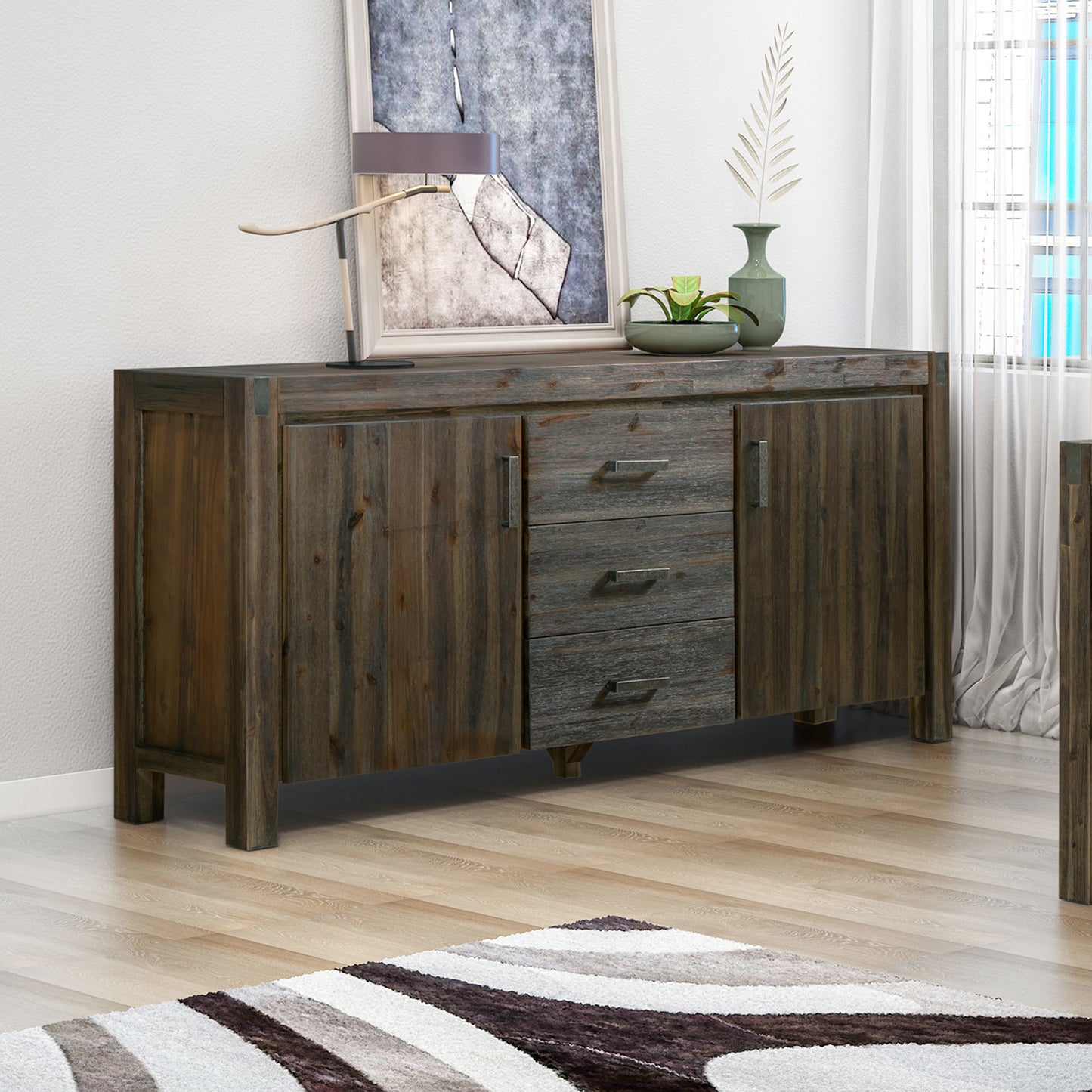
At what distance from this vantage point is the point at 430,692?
11.9ft

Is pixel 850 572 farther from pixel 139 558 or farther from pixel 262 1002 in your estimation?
pixel 262 1002

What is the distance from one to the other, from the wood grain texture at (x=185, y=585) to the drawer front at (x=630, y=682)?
2.06ft

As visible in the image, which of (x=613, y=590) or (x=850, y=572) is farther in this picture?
(x=850, y=572)

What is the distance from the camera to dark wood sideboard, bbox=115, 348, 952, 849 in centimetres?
344

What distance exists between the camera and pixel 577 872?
10.6 feet

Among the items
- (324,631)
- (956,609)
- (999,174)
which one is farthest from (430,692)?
(999,174)

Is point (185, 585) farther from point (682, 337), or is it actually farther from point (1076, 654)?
point (1076, 654)

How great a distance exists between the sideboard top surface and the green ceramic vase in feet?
0.20

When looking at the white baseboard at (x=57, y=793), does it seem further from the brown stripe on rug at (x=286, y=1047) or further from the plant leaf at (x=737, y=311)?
the plant leaf at (x=737, y=311)

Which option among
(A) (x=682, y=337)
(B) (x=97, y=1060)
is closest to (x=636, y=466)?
(A) (x=682, y=337)

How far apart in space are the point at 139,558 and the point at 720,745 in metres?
1.45

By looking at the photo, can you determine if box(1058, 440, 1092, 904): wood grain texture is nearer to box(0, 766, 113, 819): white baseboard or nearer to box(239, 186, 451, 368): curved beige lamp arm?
box(239, 186, 451, 368): curved beige lamp arm

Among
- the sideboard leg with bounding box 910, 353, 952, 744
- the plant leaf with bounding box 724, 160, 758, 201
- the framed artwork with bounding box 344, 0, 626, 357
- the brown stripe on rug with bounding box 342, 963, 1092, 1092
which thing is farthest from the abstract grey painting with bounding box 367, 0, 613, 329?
the brown stripe on rug with bounding box 342, 963, 1092, 1092

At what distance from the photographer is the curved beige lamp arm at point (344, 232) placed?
3.72 meters
